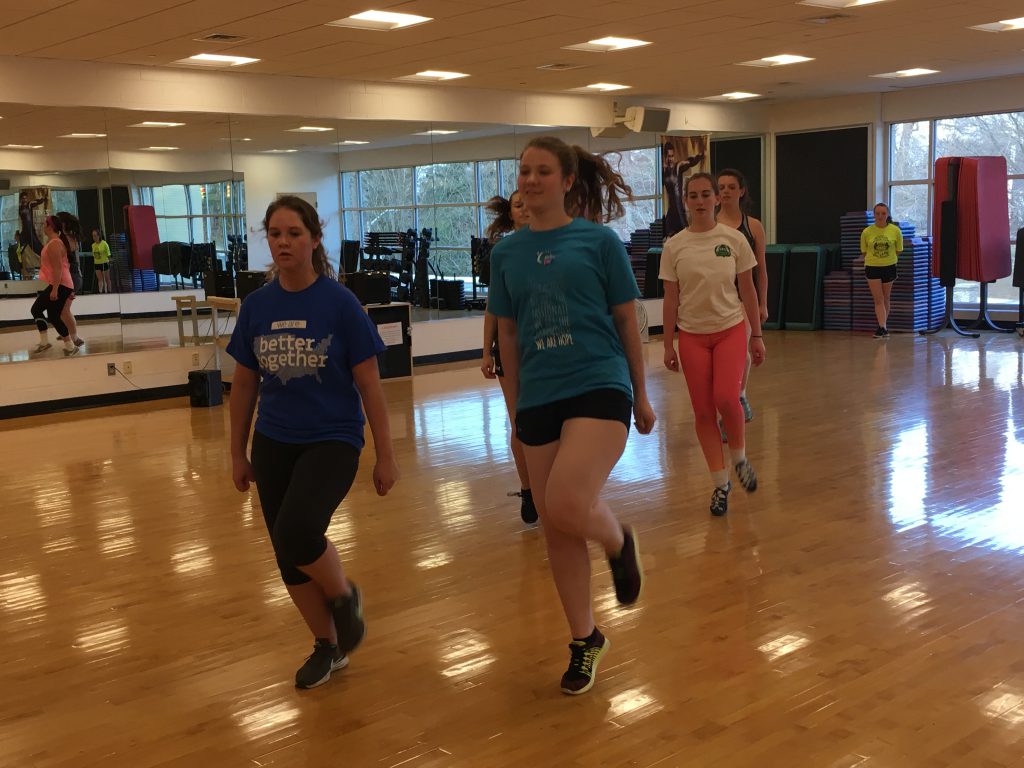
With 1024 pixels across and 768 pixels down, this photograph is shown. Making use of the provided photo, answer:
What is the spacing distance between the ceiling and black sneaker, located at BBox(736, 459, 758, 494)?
12.9ft

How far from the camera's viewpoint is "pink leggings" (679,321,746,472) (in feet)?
16.0

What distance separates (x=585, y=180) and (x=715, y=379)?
198cm

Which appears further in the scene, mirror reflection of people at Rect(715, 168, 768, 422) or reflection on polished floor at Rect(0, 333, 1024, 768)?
mirror reflection of people at Rect(715, 168, 768, 422)

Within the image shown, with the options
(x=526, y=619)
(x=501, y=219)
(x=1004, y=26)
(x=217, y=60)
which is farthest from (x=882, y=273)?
(x=526, y=619)

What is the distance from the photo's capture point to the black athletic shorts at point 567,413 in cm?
291

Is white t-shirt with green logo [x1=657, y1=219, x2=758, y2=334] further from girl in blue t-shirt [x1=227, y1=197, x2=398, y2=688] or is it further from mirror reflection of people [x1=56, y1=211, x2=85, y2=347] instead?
mirror reflection of people [x1=56, y1=211, x2=85, y2=347]

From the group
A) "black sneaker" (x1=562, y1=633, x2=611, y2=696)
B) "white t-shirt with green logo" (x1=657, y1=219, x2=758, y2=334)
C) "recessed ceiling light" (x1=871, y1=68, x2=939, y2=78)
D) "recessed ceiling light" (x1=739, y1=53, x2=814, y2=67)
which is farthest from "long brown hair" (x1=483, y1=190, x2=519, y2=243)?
"recessed ceiling light" (x1=871, y1=68, x2=939, y2=78)

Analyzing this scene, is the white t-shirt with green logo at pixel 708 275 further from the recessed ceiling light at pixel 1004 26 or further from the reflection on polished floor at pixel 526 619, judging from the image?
the recessed ceiling light at pixel 1004 26

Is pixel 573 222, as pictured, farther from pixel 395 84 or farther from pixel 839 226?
pixel 839 226

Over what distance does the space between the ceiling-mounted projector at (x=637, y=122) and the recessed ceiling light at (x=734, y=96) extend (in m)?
0.92

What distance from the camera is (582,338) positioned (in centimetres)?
292

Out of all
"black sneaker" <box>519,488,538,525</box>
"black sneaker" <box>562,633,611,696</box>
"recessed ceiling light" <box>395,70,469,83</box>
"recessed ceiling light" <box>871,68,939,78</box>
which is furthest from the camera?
"recessed ceiling light" <box>871,68,939,78</box>

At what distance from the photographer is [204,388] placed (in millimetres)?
9281

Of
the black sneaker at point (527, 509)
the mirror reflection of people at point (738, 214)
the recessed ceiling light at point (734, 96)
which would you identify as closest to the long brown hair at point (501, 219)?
Result: the black sneaker at point (527, 509)
